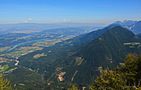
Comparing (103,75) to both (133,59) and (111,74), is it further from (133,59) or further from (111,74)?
(133,59)

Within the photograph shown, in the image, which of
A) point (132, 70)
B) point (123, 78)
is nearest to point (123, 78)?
point (123, 78)

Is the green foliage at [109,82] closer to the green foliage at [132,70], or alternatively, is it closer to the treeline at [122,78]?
the treeline at [122,78]

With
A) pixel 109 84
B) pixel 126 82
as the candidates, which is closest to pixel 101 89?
pixel 109 84

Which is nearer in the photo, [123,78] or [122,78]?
[122,78]

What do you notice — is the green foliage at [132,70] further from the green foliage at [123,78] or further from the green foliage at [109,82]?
the green foliage at [109,82]

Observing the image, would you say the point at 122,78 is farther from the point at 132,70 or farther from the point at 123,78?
the point at 132,70

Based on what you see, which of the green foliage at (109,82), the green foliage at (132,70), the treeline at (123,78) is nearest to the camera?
the green foliage at (109,82)

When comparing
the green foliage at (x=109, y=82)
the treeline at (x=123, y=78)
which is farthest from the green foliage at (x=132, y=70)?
the green foliage at (x=109, y=82)

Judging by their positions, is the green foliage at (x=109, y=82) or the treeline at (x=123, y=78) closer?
the green foliage at (x=109, y=82)

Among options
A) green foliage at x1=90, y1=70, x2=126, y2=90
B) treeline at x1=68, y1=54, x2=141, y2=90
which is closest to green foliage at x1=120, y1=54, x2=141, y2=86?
treeline at x1=68, y1=54, x2=141, y2=90

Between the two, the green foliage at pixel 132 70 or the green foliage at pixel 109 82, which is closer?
the green foliage at pixel 109 82

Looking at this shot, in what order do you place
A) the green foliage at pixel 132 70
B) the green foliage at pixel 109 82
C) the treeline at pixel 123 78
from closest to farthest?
the green foliage at pixel 109 82 < the treeline at pixel 123 78 < the green foliage at pixel 132 70
